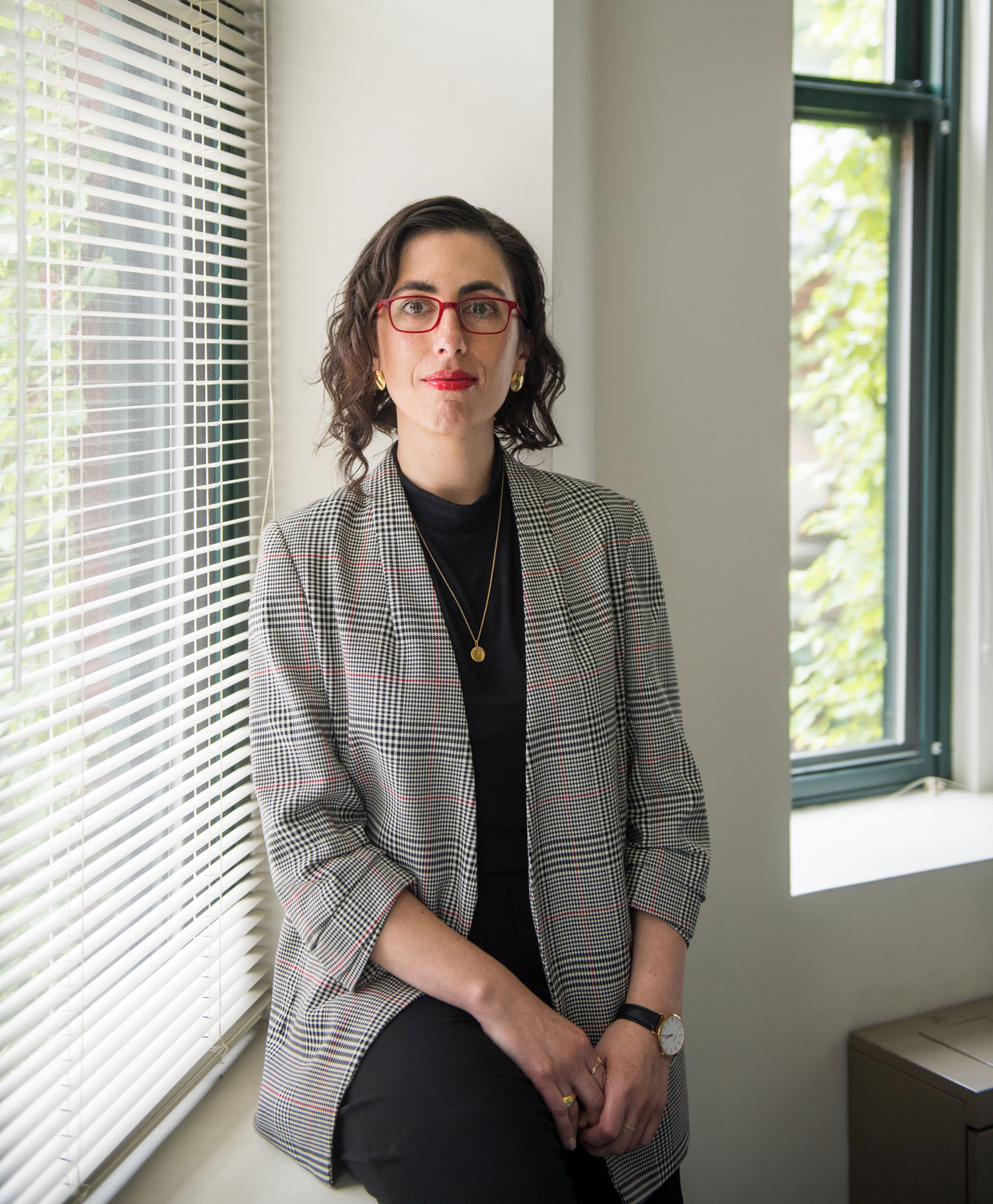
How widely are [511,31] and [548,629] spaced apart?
0.98 m

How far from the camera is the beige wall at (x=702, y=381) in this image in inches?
68.8

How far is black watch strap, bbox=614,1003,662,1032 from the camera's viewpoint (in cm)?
137

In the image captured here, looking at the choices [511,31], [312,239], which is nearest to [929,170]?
[511,31]

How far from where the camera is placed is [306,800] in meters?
1.32

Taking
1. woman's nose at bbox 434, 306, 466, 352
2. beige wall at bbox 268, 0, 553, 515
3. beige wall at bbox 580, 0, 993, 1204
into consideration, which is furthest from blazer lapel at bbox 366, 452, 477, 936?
beige wall at bbox 580, 0, 993, 1204

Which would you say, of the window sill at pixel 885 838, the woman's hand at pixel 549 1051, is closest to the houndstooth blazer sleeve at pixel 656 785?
the woman's hand at pixel 549 1051

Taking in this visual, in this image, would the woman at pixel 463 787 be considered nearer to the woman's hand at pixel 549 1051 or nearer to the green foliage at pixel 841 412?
the woman's hand at pixel 549 1051

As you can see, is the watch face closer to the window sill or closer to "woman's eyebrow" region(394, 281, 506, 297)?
the window sill

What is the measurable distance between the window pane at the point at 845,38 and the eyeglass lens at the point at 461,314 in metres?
1.43

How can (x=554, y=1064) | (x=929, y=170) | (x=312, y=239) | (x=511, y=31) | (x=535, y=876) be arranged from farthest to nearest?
(x=929, y=170)
(x=312, y=239)
(x=511, y=31)
(x=535, y=876)
(x=554, y=1064)

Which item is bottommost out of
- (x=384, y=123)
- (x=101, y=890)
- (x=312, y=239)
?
(x=101, y=890)

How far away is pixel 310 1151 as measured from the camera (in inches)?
52.4

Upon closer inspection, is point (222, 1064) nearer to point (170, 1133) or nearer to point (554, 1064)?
point (170, 1133)

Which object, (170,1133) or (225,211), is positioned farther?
(225,211)
